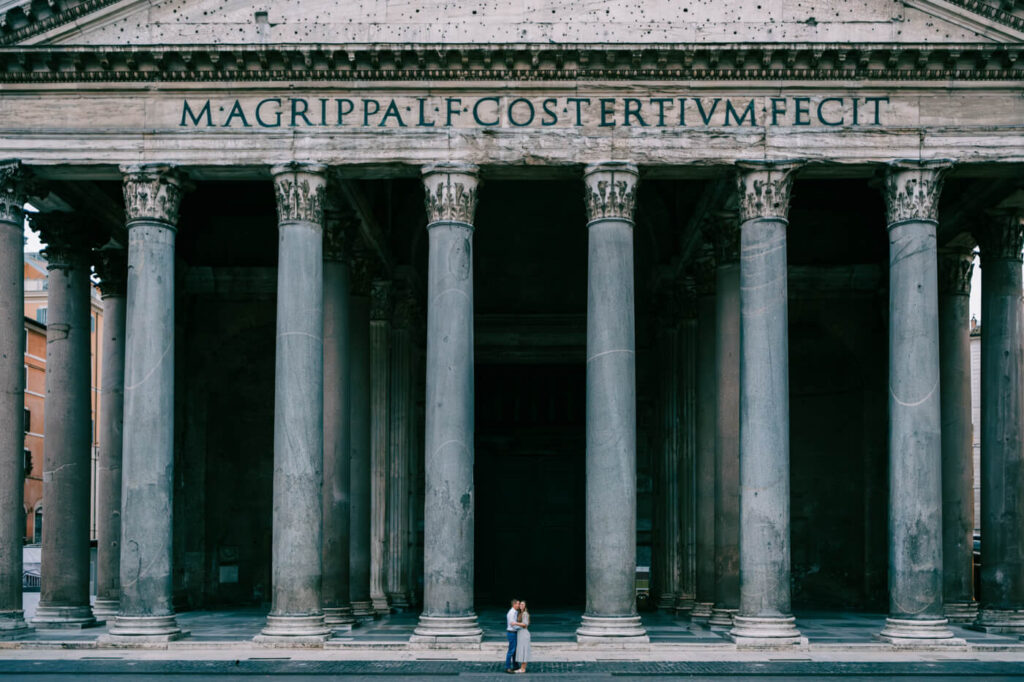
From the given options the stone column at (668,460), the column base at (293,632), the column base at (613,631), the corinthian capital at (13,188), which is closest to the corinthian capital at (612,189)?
the column base at (613,631)

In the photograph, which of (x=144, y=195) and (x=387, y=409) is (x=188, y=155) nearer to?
(x=144, y=195)

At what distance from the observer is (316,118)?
25375mm

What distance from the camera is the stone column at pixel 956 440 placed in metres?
29.1

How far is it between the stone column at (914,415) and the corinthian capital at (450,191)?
8278mm

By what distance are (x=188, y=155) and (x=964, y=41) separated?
50.2 feet

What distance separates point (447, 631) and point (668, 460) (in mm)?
10971

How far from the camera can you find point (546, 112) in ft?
83.2

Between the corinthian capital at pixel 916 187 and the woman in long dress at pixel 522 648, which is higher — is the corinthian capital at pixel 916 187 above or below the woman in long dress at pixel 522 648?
above

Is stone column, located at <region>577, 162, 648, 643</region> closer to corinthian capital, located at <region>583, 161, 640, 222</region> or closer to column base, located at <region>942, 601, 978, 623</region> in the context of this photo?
corinthian capital, located at <region>583, 161, 640, 222</region>

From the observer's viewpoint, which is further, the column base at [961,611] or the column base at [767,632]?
the column base at [961,611]

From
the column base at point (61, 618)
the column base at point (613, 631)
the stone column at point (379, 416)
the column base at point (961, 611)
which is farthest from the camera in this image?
the stone column at point (379, 416)

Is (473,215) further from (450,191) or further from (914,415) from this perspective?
(914,415)

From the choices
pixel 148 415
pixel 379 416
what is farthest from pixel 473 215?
pixel 379 416

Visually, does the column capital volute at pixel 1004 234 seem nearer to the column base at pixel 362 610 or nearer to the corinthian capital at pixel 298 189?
the corinthian capital at pixel 298 189
